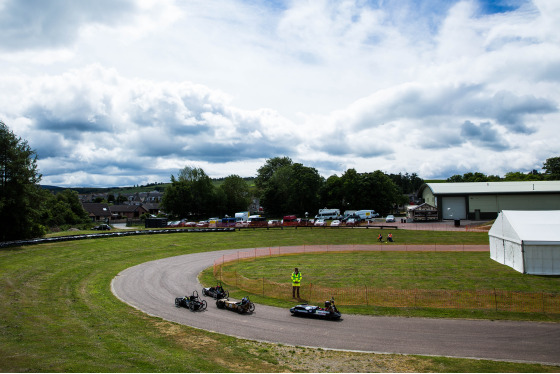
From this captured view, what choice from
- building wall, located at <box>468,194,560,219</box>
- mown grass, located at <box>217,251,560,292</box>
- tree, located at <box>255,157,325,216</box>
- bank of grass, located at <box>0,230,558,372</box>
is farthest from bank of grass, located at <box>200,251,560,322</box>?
tree, located at <box>255,157,325,216</box>

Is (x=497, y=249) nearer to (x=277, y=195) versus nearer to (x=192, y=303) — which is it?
(x=192, y=303)

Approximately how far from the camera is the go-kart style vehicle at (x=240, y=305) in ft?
69.5

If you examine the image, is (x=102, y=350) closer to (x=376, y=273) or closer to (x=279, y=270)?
(x=279, y=270)

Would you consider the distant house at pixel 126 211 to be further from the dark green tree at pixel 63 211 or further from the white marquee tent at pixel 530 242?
the white marquee tent at pixel 530 242

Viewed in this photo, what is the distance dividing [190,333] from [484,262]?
Result: 94.4ft

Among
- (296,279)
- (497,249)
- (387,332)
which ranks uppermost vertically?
(497,249)

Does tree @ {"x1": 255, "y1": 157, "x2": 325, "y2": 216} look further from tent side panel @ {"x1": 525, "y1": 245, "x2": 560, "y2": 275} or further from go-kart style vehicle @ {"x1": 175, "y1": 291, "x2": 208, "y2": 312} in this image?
go-kart style vehicle @ {"x1": 175, "y1": 291, "x2": 208, "y2": 312}

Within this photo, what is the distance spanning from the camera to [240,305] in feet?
69.7

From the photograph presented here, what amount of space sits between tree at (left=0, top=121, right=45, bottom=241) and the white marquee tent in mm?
54694

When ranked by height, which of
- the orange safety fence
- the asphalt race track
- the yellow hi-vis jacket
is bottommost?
the asphalt race track

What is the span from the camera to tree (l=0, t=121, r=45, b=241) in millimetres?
45656

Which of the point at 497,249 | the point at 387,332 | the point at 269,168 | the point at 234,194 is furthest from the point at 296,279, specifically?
the point at 269,168

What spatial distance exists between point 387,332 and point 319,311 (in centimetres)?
384

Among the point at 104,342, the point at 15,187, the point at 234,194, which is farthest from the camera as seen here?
the point at 234,194
